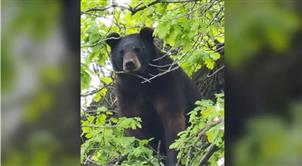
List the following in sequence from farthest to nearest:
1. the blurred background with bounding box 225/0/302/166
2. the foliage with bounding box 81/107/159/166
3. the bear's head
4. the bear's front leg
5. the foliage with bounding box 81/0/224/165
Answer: the bear's front leg → the bear's head → the foliage with bounding box 81/107/159/166 → the foliage with bounding box 81/0/224/165 → the blurred background with bounding box 225/0/302/166

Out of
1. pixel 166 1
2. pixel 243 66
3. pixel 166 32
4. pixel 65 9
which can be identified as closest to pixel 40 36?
pixel 65 9

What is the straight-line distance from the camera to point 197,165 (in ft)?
5.29

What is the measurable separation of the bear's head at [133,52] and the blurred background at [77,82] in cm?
181

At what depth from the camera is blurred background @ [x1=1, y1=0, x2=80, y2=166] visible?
69 cm

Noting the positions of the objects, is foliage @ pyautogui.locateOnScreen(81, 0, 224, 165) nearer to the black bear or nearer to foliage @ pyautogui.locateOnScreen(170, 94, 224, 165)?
foliage @ pyautogui.locateOnScreen(170, 94, 224, 165)

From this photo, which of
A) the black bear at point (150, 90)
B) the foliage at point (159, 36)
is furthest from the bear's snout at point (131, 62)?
the foliage at point (159, 36)

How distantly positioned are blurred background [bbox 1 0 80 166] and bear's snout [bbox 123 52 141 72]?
193 cm

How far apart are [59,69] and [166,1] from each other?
986mm

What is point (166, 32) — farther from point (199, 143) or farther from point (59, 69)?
point (59, 69)

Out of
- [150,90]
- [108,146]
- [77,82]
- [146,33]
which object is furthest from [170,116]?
[77,82]

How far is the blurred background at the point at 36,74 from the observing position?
69cm

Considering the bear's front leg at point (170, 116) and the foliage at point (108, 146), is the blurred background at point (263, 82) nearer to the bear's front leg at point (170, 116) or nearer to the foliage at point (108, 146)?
the foliage at point (108, 146)

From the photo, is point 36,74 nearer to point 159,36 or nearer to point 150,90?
point 159,36

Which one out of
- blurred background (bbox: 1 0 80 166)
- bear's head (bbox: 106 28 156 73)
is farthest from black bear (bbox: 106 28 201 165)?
blurred background (bbox: 1 0 80 166)
